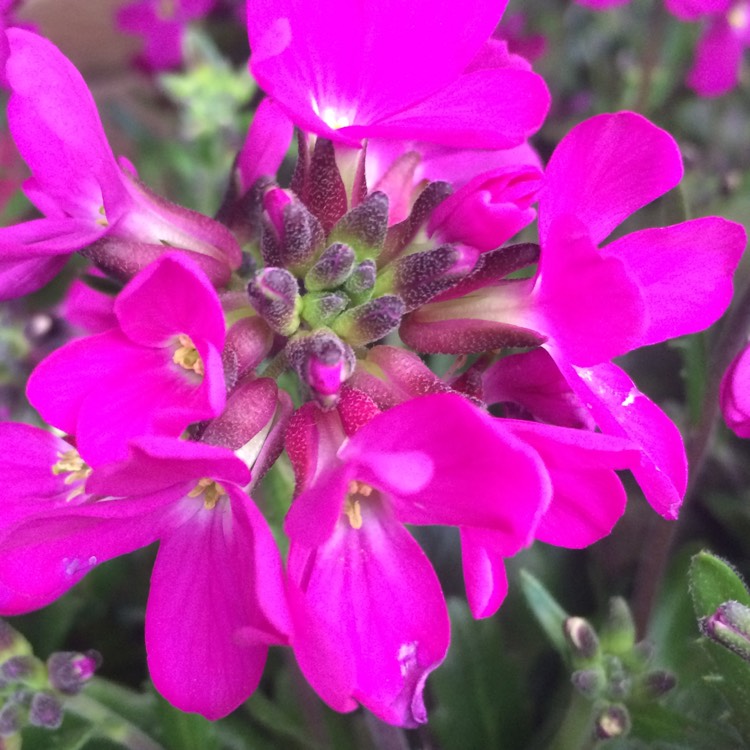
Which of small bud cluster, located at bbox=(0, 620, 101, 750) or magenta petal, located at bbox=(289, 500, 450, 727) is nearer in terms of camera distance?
magenta petal, located at bbox=(289, 500, 450, 727)

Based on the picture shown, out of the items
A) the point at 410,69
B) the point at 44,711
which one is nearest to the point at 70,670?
the point at 44,711

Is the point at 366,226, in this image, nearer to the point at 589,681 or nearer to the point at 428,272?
the point at 428,272

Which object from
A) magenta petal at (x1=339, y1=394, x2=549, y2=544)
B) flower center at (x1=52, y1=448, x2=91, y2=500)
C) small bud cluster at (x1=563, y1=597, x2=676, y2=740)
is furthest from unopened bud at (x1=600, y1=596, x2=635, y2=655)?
flower center at (x1=52, y1=448, x2=91, y2=500)

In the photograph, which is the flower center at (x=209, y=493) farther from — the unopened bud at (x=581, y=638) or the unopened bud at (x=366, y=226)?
the unopened bud at (x=581, y=638)

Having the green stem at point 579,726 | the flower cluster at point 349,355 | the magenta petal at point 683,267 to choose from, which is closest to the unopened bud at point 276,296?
the flower cluster at point 349,355

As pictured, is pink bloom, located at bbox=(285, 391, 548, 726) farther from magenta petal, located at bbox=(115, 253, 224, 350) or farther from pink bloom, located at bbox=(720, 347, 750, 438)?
pink bloom, located at bbox=(720, 347, 750, 438)

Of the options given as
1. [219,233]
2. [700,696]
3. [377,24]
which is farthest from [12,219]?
[700,696]

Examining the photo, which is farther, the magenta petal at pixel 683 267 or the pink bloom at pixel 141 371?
the magenta petal at pixel 683 267
